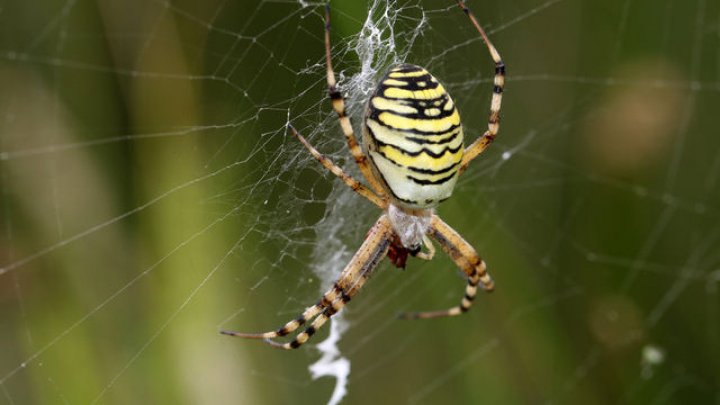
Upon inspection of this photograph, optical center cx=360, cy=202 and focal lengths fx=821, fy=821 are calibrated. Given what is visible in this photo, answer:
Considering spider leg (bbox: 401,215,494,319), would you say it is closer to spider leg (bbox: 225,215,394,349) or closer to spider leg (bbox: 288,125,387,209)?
spider leg (bbox: 225,215,394,349)

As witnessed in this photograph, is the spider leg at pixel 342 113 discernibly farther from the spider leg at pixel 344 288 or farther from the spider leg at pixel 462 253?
the spider leg at pixel 462 253

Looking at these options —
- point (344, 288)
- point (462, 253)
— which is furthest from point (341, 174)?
point (462, 253)

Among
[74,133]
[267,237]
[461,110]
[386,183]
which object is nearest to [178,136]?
[74,133]

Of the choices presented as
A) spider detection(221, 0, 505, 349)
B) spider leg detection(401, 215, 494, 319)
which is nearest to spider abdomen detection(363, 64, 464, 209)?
spider detection(221, 0, 505, 349)

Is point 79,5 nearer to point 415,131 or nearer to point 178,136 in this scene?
point 178,136

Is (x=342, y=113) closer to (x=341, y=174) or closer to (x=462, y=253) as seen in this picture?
(x=341, y=174)

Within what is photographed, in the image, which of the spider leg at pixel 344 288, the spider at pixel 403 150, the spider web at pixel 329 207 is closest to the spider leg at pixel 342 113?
the spider at pixel 403 150
